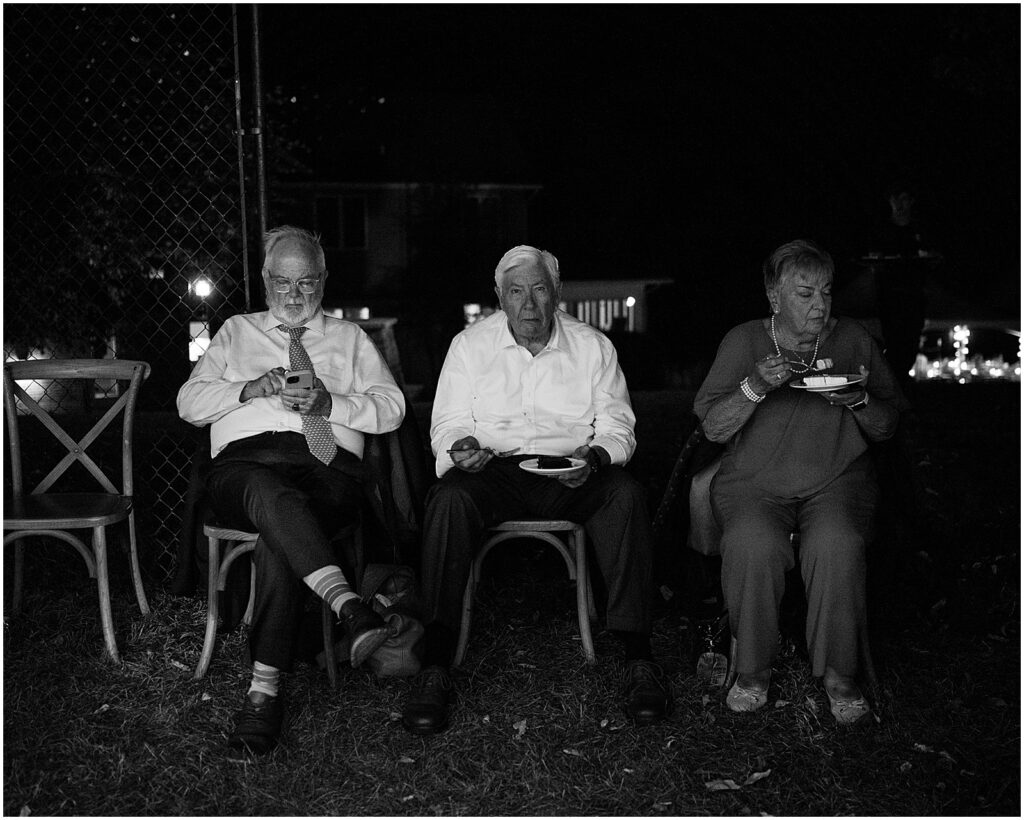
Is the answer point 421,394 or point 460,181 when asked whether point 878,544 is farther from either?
point 460,181

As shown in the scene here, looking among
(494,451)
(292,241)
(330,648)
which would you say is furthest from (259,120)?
(330,648)

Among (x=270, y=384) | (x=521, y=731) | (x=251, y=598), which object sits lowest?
(x=521, y=731)

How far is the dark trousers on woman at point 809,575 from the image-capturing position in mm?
3383

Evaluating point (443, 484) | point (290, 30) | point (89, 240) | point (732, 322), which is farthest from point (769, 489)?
point (732, 322)

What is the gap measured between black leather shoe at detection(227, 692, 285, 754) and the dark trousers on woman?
1553 millimetres

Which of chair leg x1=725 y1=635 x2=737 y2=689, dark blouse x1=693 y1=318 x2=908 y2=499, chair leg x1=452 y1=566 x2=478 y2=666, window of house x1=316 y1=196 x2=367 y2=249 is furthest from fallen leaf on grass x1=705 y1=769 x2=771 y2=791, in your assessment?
window of house x1=316 y1=196 x2=367 y2=249

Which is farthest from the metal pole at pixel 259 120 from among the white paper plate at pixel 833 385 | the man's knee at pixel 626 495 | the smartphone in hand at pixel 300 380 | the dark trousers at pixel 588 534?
the white paper plate at pixel 833 385

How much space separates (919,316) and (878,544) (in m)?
5.16

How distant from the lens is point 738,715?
3.44m

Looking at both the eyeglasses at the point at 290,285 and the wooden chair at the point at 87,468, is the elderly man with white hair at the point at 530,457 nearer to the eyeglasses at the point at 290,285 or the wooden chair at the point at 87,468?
the eyeglasses at the point at 290,285

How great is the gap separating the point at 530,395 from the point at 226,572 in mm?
1334

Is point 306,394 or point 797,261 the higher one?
point 797,261

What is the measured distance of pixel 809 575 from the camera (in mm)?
3443

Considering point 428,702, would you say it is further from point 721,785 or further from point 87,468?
point 87,468
